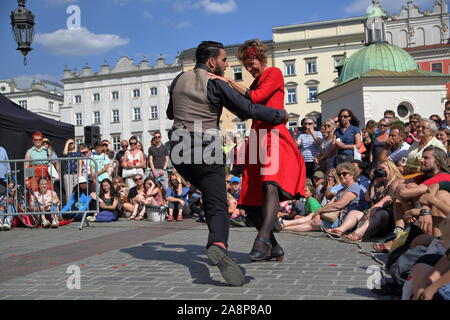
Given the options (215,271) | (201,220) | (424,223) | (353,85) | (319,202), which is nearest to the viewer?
(424,223)

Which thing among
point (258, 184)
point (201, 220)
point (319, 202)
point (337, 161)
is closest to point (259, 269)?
point (258, 184)

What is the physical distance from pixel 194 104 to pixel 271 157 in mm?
1070

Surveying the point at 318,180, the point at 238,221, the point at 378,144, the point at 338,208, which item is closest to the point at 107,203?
the point at 238,221

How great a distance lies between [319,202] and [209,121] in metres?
5.86

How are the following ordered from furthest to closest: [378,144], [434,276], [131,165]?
[131,165]
[378,144]
[434,276]

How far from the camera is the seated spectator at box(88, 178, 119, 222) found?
475 inches

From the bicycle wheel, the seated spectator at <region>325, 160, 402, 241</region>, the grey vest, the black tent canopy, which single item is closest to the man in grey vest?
the grey vest

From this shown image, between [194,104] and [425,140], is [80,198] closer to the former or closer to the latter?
[425,140]

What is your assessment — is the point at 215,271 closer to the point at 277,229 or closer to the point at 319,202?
the point at 277,229

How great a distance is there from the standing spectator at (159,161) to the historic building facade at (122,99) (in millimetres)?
56690

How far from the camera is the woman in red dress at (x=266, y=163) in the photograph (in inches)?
197

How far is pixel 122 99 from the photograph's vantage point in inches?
2913

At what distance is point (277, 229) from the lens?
5.25 meters

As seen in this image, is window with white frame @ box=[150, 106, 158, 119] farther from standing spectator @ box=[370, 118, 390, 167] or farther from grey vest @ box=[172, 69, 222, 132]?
grey vest @ box=[172, 69, 222, 132]
